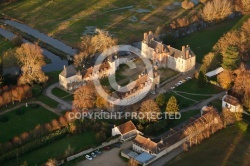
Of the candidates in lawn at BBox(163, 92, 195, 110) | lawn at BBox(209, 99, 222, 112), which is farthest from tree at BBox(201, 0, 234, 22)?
lawn at BBox(209, 99, 222, 112)

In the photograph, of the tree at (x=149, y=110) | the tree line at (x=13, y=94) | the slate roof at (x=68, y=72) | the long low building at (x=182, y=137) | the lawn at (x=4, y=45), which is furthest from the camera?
the lawn at (x=4, y=45)

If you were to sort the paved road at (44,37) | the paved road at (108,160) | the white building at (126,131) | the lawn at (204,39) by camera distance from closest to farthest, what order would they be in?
the paved road at (108,160) → the white building at (126,131) → the lawn at (204,39) → the paved road at (44,37)

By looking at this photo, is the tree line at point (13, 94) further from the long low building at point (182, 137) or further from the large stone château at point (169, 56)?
the large stone château at point (169, 56)

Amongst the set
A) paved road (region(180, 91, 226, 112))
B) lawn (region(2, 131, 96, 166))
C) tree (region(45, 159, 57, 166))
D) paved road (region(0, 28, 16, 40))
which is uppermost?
paved road (region(0, 28, 16, 40))

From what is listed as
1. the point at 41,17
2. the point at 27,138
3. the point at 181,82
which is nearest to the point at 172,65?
the point at 181,82

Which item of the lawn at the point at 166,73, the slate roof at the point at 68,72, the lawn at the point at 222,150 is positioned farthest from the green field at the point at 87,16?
the lawn at the point at 222,150

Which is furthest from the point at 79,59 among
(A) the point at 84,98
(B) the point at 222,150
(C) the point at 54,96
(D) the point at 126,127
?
(B) the point at 222,150

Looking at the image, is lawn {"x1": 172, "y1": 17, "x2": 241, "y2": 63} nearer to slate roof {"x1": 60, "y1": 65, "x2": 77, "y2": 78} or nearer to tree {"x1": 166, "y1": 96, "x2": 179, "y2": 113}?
tree {"x1": 166, "y1": 96, "x2": 179, "y2": 113}
